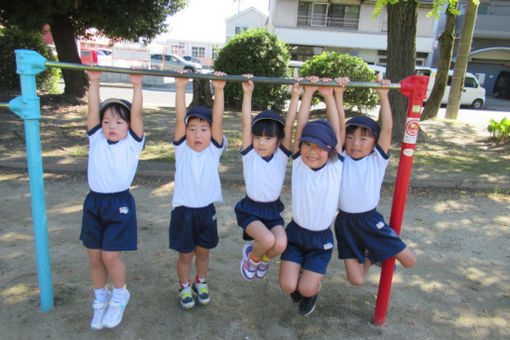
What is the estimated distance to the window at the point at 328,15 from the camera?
28.8m

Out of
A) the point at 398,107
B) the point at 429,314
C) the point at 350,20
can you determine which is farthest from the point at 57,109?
the point at 350,20

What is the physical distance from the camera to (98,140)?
2.62m

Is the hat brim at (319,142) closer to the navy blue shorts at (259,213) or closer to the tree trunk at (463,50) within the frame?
the navy blue shorts at (259,213)

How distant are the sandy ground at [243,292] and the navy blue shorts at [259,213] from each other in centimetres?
66

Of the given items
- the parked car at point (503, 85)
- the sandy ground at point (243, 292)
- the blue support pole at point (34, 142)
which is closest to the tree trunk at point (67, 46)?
the sandy ground at point (243, 292)

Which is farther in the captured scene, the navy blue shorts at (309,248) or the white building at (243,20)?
the white building at (243,20)

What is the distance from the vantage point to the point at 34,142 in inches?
101

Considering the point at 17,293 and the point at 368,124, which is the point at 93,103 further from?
the point at 368,124

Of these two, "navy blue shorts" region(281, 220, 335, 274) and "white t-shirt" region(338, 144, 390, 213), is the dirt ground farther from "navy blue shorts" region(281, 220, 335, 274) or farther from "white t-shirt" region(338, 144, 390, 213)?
"white t-shirt" region(338, 144, 390, 213)

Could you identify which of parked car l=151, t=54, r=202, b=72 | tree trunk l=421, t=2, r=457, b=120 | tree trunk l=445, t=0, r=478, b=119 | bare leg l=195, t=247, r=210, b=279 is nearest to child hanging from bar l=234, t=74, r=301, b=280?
bare leg l=195, t=247, r=210, b=279

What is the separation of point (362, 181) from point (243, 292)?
4.20 feet

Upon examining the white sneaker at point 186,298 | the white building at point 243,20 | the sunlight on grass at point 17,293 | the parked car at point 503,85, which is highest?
the white building at point 243,20

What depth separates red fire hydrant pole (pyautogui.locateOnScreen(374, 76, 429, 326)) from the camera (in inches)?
104

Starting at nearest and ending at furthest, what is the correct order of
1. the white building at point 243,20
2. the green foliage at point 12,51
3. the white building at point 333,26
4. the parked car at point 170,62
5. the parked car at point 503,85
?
the green foliage at point 12,51 < the parked car at point 503,85 < the parked car at point 170,62 < the white building at point 333,26 < the white building at point 243,20
